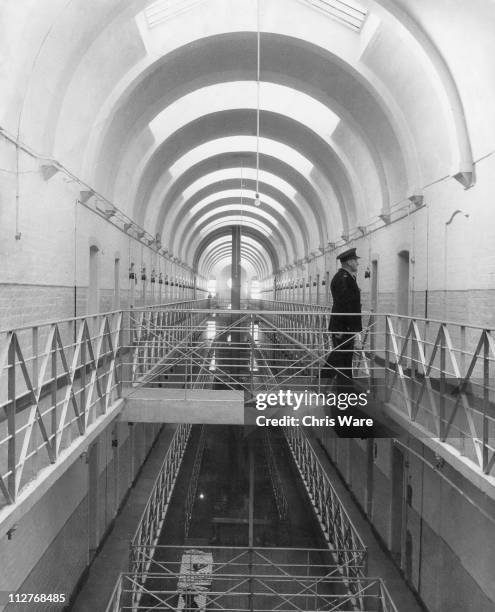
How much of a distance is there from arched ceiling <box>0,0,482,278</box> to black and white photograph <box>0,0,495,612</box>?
0.03 m

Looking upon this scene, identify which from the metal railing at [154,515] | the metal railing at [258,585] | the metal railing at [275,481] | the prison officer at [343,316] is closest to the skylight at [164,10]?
the prison officer at [343,316]

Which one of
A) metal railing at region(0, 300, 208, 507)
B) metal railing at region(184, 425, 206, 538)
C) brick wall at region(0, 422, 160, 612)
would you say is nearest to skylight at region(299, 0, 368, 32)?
metal railing at region(0, 300, 208, 507)

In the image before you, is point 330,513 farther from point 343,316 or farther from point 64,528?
point 64,528

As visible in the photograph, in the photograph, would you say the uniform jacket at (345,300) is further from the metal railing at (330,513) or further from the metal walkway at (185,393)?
the metal railing at (330,513)

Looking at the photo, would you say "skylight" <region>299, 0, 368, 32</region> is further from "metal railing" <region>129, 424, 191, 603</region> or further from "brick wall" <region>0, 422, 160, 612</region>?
"metal railing" <region>129, 424, 191, 603</region>

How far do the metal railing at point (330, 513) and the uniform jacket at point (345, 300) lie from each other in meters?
1.65

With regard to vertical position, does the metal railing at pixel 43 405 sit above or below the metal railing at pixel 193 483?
above

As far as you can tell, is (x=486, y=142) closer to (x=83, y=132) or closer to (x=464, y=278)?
(x=464, y=278)

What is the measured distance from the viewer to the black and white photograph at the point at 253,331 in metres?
3.92

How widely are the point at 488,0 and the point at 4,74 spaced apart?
3187mm

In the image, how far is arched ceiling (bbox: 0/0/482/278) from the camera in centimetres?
489

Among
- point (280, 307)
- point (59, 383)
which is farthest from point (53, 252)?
point (280, 307)

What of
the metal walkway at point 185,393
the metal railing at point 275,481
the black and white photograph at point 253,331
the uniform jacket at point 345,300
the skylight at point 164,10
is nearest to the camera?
the metal walkway at point 185,393

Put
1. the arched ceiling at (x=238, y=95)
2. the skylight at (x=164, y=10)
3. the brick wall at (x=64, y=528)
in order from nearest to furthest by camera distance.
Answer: the brick wall at (x=64, y=528) → the arched ceiling at (x=238, y=95) → the skylight at (x=164, y=10)
